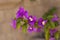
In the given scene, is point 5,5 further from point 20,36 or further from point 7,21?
point 20,36

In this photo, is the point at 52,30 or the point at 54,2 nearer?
the point at 52,30

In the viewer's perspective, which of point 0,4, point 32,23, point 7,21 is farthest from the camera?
point 7,21

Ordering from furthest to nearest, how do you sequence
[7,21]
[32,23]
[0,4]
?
[7,21] → [0,4] → [32,23]

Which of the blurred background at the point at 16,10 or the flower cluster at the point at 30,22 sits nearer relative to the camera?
the flower cluster at the point at 30,22

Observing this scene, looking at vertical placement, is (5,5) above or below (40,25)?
above

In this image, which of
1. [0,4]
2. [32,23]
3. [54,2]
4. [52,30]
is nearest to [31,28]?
[32,23]

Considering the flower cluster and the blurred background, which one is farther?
the blurred background

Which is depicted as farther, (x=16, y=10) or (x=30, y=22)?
(x=16, y=10)

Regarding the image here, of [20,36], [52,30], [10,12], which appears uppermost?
[10,12]
